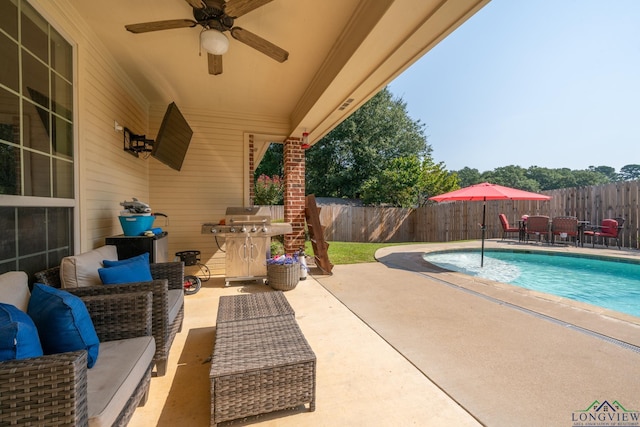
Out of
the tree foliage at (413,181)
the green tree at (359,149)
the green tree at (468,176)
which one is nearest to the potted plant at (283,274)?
the tree foliage at (413,181)

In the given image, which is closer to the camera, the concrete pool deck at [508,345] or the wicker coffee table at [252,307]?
the concrete pool deck at [508,345]

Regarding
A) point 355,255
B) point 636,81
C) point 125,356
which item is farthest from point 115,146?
point 636,81

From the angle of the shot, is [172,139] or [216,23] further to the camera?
[172,139]

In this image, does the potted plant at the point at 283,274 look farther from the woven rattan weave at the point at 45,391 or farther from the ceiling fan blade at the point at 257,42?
the woven rattan weave at the point at 45,391

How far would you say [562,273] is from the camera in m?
6.02

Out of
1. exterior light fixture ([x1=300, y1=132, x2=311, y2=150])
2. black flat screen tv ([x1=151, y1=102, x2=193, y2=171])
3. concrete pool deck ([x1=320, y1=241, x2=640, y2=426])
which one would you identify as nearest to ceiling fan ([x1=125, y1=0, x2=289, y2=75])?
black flat screen tv ([x1=151, y1=102, x2=193, y2=171])

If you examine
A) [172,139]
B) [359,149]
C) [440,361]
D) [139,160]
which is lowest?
[440,361]

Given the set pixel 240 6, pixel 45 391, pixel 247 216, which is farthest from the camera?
pixel 247 216

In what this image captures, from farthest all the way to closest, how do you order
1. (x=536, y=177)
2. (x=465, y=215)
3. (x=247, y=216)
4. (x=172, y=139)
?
(x=536, y=177)
(x=465, y=215)
(x=247, y=216)
(x=172, y=139)

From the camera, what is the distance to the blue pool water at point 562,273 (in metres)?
4.61

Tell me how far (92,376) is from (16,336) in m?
0.39

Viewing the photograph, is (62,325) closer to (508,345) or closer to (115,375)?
(115,375)

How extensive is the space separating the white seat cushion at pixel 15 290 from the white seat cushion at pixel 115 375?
0.44m

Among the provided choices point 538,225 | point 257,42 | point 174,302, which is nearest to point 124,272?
point 174,302
